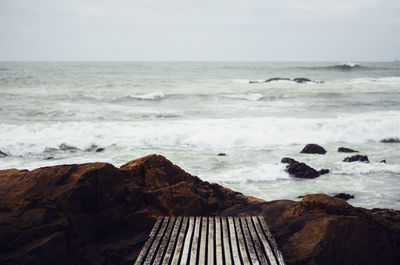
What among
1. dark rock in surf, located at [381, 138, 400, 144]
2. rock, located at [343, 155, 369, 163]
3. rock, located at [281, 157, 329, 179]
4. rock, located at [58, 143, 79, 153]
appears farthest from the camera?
dark rock in surf, located at [381, 138, 400, 144]

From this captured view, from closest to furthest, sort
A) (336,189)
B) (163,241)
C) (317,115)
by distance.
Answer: (163,241) → (336,189) → (317,115)

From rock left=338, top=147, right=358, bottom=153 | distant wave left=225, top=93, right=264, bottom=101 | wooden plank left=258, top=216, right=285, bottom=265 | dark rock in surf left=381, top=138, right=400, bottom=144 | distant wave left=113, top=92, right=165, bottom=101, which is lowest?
dark rock in surf left=381, top=138, right=400, bottom=144

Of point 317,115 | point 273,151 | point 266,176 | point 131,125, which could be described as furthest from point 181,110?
point 266,176

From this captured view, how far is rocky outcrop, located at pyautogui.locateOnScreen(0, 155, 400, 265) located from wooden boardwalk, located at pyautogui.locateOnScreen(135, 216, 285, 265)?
29 centimetres

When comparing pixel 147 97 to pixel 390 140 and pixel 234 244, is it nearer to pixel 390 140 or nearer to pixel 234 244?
pixel 390 140

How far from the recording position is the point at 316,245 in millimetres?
3686

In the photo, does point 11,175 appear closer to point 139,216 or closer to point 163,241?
point 139,216

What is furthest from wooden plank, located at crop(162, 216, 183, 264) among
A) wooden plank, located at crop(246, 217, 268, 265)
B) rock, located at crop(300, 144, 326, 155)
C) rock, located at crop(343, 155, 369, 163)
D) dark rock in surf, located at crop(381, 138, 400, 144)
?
dark rock in surf, located at crop(381, 138, 400, 144)

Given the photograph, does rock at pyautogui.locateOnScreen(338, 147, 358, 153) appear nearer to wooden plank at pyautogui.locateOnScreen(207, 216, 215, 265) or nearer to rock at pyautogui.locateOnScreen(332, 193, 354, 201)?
rock at pyautogui.locateOnScreen(332, 193, 354, 201)

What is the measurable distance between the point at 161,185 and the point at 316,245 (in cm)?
226

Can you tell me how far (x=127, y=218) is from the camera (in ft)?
14.2

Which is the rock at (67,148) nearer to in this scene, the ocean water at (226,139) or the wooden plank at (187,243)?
the ocean water at (226,139)

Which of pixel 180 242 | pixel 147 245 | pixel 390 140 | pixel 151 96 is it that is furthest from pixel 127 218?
pixel 151 96

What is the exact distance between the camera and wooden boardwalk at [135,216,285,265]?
10.7ft
